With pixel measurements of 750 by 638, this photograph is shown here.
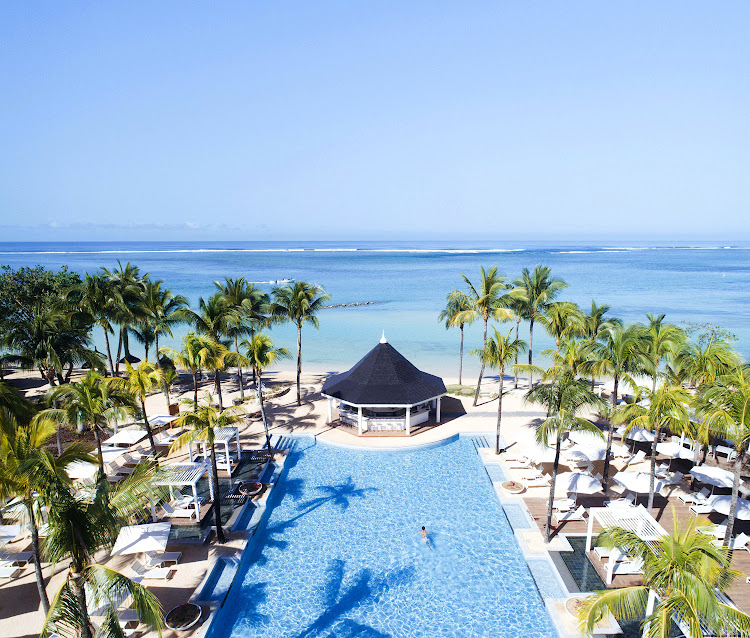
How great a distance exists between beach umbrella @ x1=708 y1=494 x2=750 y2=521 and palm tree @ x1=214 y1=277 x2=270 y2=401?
18.5m

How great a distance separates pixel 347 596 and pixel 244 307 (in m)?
15.0

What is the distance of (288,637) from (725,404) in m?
11.4

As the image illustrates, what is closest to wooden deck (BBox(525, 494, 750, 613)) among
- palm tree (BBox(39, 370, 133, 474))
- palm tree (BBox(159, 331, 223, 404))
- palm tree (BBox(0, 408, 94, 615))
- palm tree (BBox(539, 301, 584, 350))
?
palm tree (BBox(539, 301, 584, 350))

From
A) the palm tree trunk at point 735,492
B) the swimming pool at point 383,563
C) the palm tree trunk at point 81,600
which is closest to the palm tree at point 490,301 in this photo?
the swimming pool at point 383,563

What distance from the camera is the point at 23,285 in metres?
22.6

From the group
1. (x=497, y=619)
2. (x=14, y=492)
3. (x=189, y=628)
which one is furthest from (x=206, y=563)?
(x=497, y=619)

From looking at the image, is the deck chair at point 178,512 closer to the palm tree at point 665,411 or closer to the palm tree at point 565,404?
the palm tree at point 565,404

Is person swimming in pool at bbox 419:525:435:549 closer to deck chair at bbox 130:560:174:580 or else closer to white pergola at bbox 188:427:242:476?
deck chair at bbox 130:560:174:580

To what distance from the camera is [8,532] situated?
39.9ft

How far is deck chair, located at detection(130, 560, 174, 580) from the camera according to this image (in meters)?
11.3

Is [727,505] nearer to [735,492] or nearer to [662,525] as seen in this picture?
[662,525]

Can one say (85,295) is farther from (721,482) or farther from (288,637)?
(721,482)

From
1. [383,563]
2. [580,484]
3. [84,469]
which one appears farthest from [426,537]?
[84,469]

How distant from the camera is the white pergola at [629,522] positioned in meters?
10.9
